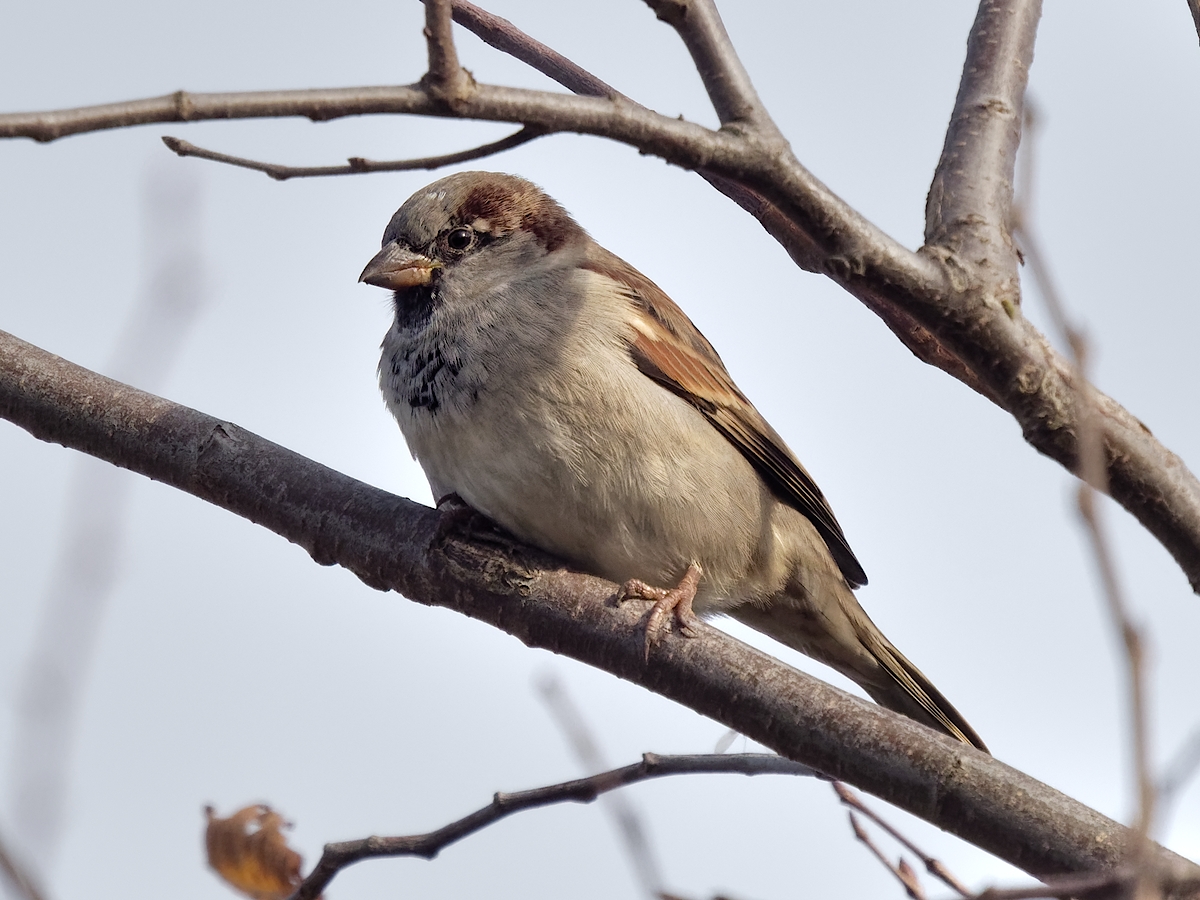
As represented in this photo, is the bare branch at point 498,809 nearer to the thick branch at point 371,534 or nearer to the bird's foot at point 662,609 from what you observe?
the thick branch at point 371,534

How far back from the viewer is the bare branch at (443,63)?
2.12 m

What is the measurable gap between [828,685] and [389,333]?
7.10 feet

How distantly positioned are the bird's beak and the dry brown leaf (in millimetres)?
1946

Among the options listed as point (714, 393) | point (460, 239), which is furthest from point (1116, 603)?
point (460, 239)

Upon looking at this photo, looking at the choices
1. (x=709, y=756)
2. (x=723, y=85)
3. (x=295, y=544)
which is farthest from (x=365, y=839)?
(x=723, y=85)

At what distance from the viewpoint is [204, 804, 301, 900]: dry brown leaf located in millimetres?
2812

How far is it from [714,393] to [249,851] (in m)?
2.14

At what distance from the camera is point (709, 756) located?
277cm

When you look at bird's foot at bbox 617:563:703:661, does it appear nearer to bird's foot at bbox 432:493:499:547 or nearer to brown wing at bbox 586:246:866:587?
bird's foot at bbox 432:493:499:547

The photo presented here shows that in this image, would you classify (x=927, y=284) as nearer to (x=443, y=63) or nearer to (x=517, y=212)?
(x=443, y=63)

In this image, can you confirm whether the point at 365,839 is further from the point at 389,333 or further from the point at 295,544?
the point at 389,333

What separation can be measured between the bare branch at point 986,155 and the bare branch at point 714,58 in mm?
488

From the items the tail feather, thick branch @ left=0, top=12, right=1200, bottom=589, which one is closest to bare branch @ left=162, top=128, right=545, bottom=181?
thick branch @ left=0, top=12, right=1200, bottom=589

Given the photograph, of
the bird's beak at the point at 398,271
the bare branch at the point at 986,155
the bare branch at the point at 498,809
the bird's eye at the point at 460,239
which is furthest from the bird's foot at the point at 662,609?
the bird's eye at the point at 460,239
